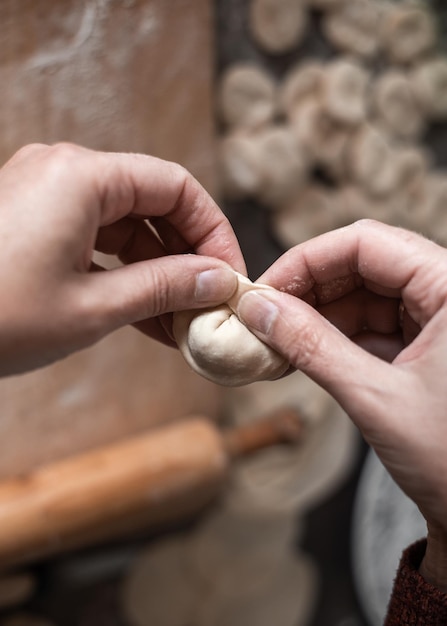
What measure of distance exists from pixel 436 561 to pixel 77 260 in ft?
1.40

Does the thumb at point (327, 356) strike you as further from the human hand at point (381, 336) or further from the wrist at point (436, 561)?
the wrist at point (436, 561)

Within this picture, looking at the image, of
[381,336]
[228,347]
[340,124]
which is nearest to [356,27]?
[340,124]

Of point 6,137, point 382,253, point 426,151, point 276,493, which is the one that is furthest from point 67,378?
point 426,151

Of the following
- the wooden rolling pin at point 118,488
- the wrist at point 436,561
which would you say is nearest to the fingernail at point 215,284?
the wrist at point 436,561

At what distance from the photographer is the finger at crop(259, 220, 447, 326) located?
23.5 inches

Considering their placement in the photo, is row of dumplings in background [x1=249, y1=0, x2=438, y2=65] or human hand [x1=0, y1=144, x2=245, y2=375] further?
row of dumplings in background [x1=249, y1=0, x2=438, y2=65]

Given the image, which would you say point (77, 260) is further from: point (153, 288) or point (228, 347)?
point (228, 347)

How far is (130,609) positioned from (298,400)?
549 mm

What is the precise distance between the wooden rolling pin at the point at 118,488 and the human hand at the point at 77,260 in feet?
1.77

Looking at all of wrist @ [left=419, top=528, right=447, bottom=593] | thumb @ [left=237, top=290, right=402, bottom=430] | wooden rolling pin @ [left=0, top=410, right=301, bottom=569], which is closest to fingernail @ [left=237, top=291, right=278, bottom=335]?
thumb @ [left=237, top=290, right=402, bottom=430]

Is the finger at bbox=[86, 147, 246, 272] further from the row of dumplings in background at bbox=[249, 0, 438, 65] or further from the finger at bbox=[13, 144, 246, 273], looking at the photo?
the row of dumplings in background at bbox=[249, 0, 438, 65]

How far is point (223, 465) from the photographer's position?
118 cm

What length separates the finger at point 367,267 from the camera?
1.96 ft

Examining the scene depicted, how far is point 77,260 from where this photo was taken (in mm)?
539
